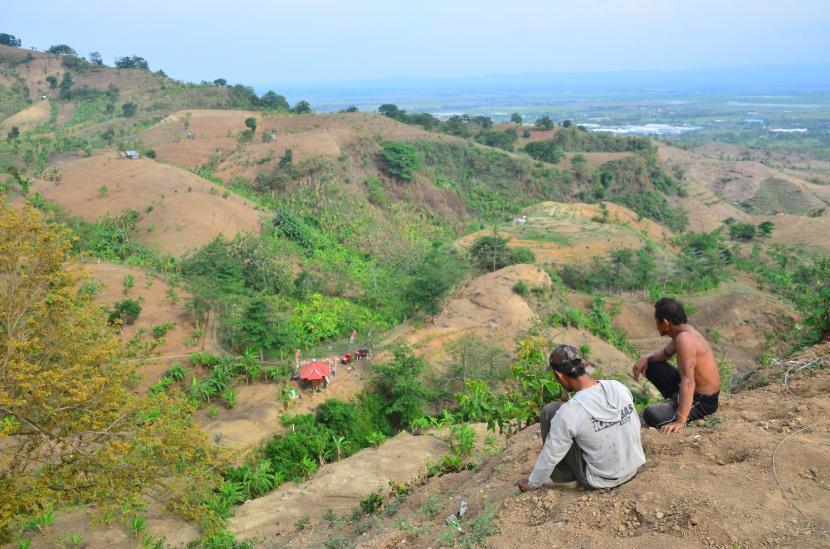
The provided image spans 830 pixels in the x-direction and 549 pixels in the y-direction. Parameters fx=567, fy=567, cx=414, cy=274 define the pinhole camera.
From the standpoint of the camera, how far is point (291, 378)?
13.5 meters

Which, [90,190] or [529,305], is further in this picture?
[90,190]

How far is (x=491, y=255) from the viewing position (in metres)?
22.5

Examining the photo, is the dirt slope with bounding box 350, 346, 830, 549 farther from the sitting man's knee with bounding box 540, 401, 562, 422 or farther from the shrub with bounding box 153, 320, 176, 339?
the shrub with bounding box 153, 320, 176, 339

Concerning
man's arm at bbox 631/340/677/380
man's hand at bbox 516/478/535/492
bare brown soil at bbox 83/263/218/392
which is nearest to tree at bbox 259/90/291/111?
bare brown soil at bbox 83/263/218/392

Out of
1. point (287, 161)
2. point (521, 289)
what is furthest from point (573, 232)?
point (287, 161)

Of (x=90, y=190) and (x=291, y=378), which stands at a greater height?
(x=90, y=190)

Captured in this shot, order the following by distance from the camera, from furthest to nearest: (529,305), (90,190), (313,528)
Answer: (90,190) → (529,305) → (313,528)

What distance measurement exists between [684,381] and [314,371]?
9.69m

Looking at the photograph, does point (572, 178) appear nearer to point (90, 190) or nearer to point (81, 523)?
point (90, 190)

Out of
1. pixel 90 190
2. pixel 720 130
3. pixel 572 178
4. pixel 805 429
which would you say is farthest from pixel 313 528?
pixel 720 130

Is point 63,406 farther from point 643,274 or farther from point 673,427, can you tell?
point 643,274

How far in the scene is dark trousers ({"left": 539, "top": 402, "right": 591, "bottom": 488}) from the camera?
13.3 ft

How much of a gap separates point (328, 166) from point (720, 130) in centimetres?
10521

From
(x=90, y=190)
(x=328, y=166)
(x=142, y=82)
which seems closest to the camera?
(x=90, y=190)
